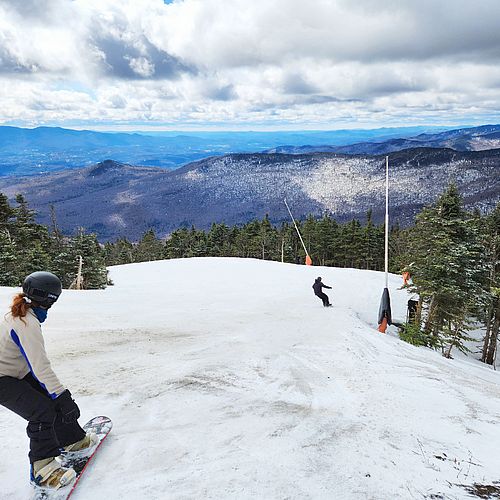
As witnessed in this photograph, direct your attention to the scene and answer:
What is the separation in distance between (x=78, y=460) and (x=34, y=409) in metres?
1.04

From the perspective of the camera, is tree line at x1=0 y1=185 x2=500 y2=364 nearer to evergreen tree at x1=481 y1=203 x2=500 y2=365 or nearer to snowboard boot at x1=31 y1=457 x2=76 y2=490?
evergreen tree at x1=481 y1=203 x2=500 y2=365

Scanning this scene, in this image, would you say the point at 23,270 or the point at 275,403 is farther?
the point at 23,270

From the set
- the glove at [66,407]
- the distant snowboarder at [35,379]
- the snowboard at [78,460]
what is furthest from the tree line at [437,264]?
the distant snowboarder at [35,379]

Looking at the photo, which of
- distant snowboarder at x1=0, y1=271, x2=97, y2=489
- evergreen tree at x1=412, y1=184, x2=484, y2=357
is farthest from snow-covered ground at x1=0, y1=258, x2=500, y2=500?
evergreen tree at x1=412, y1=184, x2=484, y2=357

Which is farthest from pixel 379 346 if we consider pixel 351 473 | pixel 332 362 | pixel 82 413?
pixel 82 413

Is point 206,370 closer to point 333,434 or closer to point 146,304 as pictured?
point 333,434

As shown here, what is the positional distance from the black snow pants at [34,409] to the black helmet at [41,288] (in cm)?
88

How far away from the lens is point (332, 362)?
9.52 meters

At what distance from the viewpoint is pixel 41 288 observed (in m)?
4.30

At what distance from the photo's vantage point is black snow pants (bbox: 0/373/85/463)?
14.0 ft

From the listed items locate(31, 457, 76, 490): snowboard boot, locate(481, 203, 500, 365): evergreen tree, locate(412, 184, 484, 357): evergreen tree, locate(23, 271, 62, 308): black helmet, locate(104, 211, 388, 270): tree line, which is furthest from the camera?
locate(104, 211, 388, 270): tree line

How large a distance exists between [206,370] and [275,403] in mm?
1932

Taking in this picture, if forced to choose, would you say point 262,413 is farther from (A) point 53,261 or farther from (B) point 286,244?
(B) point 286,244

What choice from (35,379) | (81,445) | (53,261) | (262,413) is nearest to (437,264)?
(262,413)
